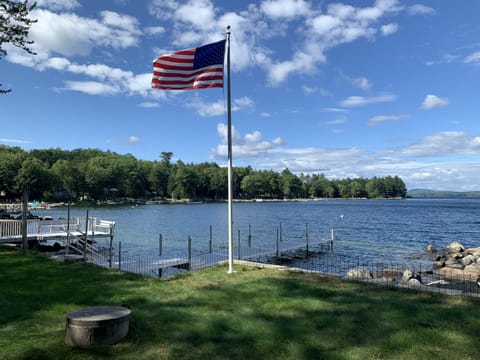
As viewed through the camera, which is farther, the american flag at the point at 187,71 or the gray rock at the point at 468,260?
the gray rock at the point at 468,260

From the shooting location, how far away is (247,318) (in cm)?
628

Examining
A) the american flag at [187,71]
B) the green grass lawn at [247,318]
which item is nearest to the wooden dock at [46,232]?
the green grass lawn at [247,318]

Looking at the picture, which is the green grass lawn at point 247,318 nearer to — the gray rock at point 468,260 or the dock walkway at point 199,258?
the dock walkway at point 199,258

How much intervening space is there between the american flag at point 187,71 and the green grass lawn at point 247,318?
5.36 m

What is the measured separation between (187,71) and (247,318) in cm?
667

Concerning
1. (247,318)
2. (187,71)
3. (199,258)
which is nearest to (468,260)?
(199,258)

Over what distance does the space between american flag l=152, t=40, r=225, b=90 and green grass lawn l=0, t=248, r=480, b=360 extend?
17.6 feet

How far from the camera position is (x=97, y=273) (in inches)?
419

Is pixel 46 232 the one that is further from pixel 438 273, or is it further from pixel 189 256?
pixel 438 273

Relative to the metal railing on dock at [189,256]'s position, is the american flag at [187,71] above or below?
above

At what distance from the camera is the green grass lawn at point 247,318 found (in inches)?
193

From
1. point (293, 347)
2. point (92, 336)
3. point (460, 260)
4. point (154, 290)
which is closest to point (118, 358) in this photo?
point (92, 336)

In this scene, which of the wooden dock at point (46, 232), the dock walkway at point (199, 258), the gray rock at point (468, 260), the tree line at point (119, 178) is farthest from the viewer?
the tree line at point (119, 178)

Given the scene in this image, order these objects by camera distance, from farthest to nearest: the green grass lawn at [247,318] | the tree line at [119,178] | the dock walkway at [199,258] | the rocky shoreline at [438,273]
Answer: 1. the tree line at [119,178]
2. the dock walkway at [199,258]
3. the rocky shoreline at [438,273]
4. the green grass lawn at [247,318]
